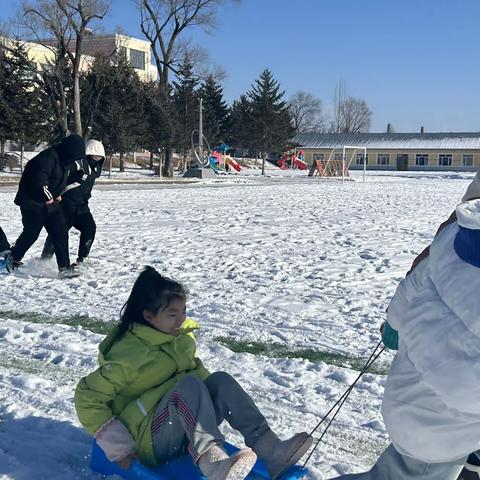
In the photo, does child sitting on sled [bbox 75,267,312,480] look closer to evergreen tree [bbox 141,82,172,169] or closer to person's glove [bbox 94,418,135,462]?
person's glove [bbox 94,418,135,462]

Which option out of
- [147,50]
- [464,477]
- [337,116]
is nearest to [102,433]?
[464,477]

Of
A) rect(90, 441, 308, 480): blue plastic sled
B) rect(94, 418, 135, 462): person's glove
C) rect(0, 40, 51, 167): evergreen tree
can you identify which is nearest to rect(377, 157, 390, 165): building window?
rect(0, 40, 51, 167): evergreen tree

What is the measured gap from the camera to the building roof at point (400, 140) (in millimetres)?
71125

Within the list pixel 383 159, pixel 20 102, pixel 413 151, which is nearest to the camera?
pixel 20 102

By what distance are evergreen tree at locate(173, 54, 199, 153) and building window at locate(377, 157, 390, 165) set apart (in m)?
34.4

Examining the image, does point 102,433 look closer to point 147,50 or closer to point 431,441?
point 431,441

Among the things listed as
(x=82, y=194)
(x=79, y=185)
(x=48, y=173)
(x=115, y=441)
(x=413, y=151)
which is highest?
(x=413, y=151)

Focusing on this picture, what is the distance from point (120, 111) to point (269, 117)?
1556 cm

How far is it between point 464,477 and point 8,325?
13.4 ft

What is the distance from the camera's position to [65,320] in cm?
548

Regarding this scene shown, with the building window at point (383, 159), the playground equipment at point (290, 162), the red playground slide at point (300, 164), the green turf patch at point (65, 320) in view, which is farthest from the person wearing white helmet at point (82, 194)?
the building window at point (383, 159)

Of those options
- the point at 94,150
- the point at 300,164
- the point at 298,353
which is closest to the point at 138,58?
the point at 300,164

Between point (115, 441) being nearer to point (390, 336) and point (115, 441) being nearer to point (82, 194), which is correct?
point (390, 336)

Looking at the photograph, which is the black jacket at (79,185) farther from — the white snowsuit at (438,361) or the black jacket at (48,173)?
the white snowsuit at (438,361)
